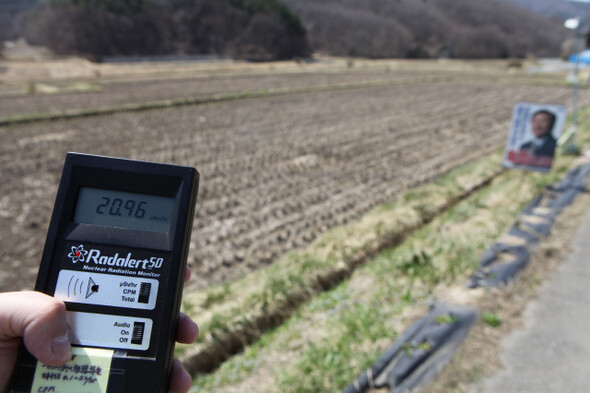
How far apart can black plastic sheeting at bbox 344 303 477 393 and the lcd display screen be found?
2.33m

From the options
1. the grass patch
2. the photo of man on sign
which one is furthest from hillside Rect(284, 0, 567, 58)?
the grass patch

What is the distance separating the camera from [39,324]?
1159mm

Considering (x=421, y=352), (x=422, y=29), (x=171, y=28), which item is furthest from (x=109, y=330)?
(x=422, y=29)

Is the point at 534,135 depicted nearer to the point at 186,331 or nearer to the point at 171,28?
the point at 186,331

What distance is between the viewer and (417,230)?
7.01 m

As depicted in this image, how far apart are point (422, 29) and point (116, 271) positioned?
8311 cm

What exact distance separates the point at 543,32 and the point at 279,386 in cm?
10805

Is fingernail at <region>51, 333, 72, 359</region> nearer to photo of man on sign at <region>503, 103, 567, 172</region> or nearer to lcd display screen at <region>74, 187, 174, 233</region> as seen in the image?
lcd display screen at <region>74, 187, 174, 233</region>

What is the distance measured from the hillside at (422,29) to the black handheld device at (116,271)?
59.9 metres

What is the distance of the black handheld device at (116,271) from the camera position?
1.22 m

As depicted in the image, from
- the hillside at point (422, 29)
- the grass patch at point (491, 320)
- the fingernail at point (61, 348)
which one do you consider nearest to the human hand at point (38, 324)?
the fingernail at point (61, 348)

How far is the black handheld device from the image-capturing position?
4.01 ft

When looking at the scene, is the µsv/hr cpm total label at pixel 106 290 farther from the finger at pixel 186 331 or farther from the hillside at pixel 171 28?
the hillside at pixel 171 28

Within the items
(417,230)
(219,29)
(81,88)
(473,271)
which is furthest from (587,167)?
(219,29)
